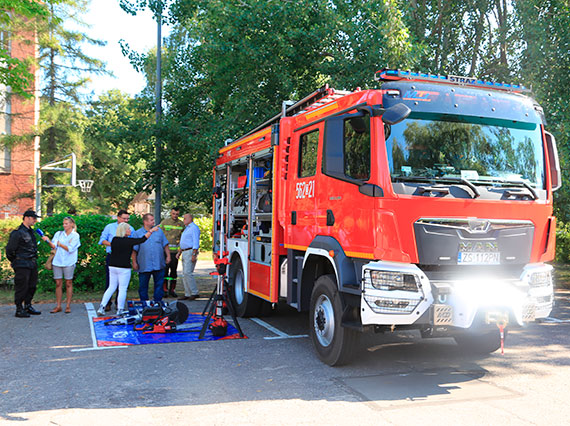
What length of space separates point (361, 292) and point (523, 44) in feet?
38.6

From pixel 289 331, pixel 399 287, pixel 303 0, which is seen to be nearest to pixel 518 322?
pixel 399 287

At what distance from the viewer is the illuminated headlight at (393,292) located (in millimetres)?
5461

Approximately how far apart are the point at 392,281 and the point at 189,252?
7055 mm

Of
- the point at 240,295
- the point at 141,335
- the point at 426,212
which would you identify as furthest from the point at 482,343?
the point at 141,335

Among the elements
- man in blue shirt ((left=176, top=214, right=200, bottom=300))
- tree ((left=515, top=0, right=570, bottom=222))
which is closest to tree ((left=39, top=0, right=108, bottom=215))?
man in blue shirt ((left=176, top=214, right=200, bottom=300))

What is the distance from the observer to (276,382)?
5879mm

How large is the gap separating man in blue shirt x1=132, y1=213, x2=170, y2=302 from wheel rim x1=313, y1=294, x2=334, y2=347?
432 cm

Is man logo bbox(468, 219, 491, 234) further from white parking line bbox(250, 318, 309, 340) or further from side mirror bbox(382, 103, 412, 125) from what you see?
white parking line bbox(250, 318, 309, 340)

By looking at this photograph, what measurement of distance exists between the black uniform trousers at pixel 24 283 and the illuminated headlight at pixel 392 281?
6.57m

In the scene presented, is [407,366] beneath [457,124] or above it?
beneath

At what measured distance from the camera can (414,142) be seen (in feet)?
19.0

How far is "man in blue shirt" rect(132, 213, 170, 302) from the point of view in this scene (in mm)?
10141

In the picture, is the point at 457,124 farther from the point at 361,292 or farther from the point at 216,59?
the point at 216,59

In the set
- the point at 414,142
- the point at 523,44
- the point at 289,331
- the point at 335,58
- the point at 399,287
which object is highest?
the point at 523,44
